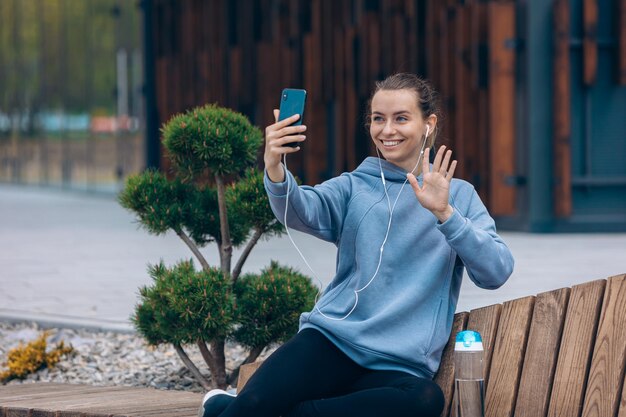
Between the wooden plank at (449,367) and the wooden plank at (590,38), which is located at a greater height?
the wooden plank at (590,38)

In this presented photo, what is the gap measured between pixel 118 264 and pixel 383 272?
28.3 feet

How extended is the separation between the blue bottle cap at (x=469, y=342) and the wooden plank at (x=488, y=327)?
15 centimetres

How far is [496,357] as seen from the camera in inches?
167

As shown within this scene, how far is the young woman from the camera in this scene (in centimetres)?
408

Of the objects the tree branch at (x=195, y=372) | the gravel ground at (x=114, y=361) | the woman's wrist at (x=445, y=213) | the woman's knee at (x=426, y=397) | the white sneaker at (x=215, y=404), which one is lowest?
the gravel ground at (x=114, y=361)

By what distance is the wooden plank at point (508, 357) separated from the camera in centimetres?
418

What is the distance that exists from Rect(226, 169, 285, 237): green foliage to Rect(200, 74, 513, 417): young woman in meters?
1.35

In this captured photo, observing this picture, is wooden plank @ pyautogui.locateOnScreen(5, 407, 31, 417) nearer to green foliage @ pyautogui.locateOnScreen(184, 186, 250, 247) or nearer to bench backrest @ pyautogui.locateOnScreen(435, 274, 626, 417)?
green foliage @ pyautogui.locateOnScreen(184, 186, 250, 247)

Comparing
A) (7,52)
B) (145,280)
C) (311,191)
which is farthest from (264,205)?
(7,52)

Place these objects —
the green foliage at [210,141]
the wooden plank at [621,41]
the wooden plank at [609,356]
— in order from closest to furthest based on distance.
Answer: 1. the wooden plank at [609,356]
2. the green foliage at [210,141]
3. the wooden plank at [621,41]

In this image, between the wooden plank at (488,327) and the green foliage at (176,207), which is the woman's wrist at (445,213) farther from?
the green foliage at (176,207)

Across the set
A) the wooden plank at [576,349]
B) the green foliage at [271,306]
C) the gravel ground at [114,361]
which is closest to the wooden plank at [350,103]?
the gravel ground at [114,361]

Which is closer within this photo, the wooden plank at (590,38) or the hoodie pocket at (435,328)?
the hoodie pocket at (435,328)

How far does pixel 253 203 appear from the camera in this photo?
5773 mm
